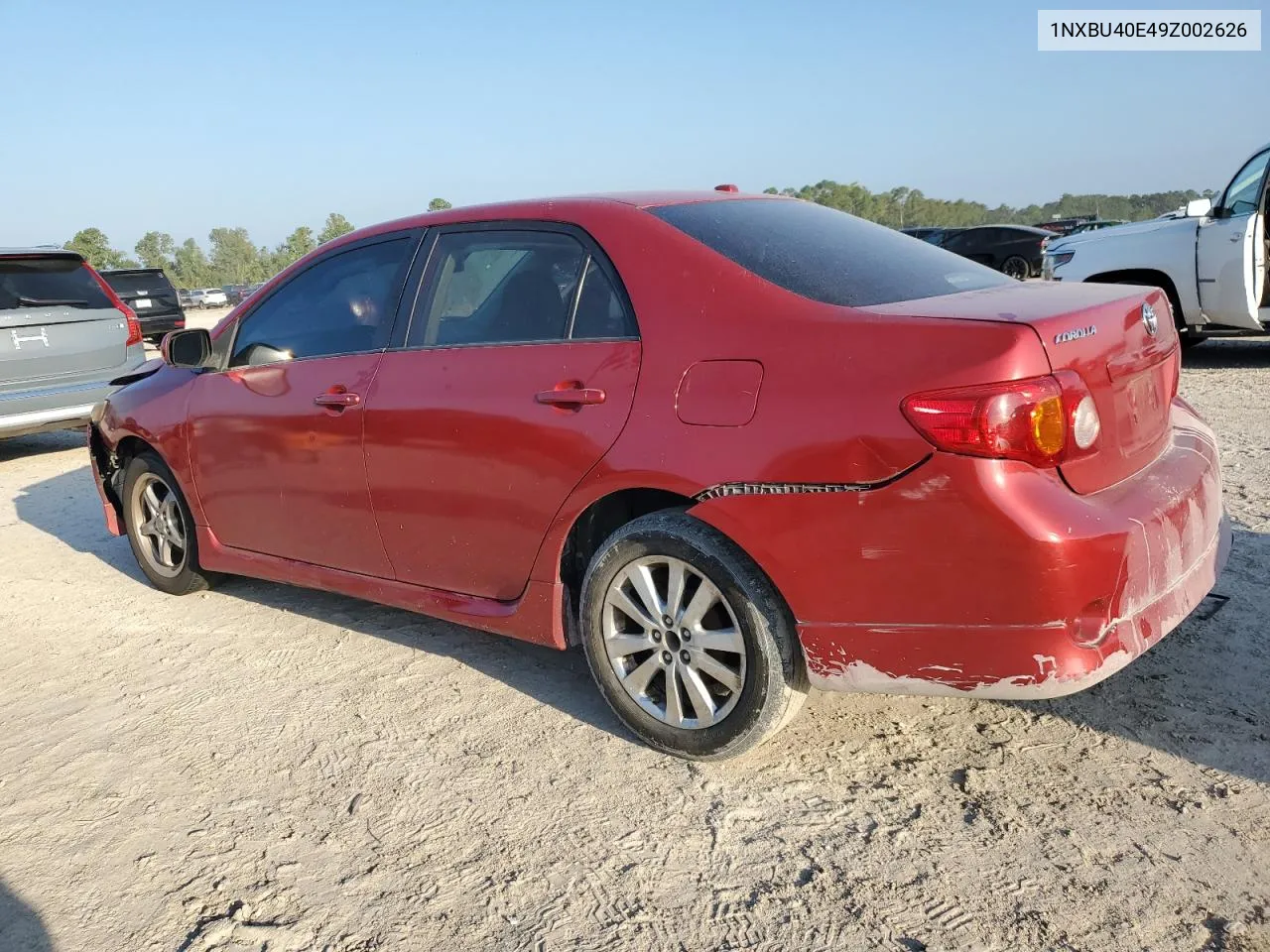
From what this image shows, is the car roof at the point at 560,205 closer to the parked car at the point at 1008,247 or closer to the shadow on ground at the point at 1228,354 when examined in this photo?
the shadow on ground at the point at 1228,354

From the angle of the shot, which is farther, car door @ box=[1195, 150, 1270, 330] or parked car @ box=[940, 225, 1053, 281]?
parked car @ box=[940, 225, 1053, 281]

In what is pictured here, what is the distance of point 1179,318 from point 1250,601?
655 centimetres

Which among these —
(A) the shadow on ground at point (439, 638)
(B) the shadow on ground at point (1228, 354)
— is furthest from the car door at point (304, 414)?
(B) the shadow on ground at point (1228, 354)

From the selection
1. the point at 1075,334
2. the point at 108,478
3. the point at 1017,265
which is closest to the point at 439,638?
the point at 108,478

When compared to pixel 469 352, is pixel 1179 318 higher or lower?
lower

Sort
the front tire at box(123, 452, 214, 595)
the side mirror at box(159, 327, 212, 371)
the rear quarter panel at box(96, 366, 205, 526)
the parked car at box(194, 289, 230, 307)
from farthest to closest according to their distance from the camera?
the parked car at box(194, 289, 230, 307) < the front tire at box(123, 452, 214, 595) < the rear quarter panel at box(96, 366, 205, 526) < the side mirror at box(159, 327, 212, 371)

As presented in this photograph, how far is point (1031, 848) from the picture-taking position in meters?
2.50

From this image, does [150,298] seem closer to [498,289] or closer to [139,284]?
[139,284]

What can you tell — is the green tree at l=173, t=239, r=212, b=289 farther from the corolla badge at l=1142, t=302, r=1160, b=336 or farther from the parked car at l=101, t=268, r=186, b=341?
the corolla badge at l=1142, t=302, r=1160, b=336

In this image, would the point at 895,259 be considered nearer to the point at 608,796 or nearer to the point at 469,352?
the point at 469,352

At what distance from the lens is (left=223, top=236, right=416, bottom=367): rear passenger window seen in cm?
388

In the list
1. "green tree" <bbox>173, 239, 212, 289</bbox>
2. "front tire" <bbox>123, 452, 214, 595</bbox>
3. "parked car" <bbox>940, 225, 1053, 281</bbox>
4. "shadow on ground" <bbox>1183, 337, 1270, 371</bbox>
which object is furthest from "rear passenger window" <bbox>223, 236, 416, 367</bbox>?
"green tree" <bbox>173, 239, 212, 289</bbox>

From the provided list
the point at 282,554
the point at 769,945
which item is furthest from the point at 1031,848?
the point at 282,554

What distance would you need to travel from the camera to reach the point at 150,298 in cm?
1977
